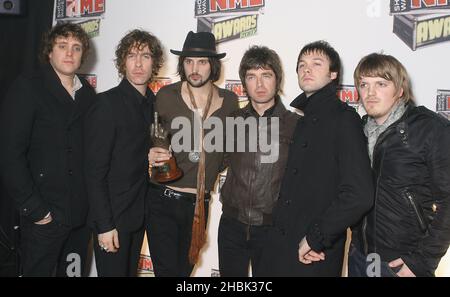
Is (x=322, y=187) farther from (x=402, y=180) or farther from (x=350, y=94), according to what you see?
(x=350, y=94)

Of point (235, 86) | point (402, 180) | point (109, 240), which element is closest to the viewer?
point (402, 180)

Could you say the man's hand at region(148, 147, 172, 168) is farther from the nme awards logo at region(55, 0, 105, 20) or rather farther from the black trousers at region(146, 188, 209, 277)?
the nme awards logo at region(55, 0, 105, 20)

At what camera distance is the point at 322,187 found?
1861 millimetres

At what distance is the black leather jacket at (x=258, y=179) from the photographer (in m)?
2.20

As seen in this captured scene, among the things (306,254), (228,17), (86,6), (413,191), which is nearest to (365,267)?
(306,254)

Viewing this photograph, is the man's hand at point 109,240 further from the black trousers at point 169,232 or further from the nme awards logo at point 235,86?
the nme awards logo at point 235,86

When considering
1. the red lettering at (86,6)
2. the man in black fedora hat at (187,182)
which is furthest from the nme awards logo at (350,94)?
the red lettering at (86,6)

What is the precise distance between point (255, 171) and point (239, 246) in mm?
408

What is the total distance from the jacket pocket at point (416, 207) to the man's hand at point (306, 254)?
0.42 m

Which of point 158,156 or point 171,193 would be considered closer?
point 158,156

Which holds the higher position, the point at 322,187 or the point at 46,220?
the point at 322,187

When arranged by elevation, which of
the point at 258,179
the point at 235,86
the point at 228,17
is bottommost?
the point at 258,179
